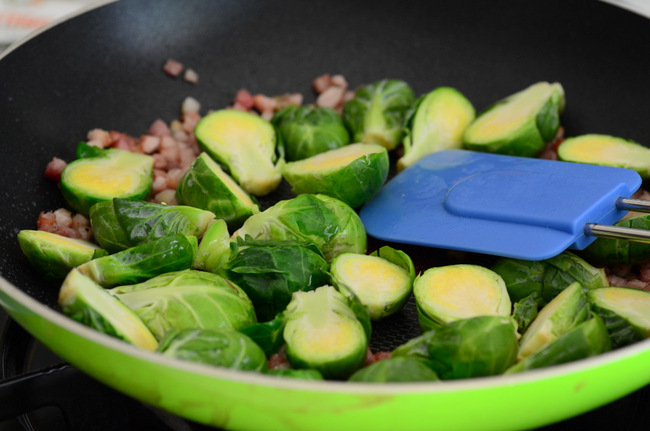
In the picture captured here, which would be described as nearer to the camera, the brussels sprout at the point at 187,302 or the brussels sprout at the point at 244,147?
the brussels sprout at the point at 187,302

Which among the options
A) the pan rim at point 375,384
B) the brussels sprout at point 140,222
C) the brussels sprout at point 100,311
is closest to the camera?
the pan rim at point 375,384

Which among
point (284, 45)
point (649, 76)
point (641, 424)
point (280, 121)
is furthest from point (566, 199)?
point (284, 45)

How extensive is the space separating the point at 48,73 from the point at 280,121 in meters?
0.79

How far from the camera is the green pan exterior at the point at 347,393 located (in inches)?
42.3

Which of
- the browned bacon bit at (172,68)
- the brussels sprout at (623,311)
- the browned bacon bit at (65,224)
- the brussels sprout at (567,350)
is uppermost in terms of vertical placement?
the browned bacon bit at (172,68)

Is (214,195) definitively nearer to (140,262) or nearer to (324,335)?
(140,262)

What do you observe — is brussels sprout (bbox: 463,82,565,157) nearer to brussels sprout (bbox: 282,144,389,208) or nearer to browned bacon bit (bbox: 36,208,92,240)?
brussels sprout (bbox: 282,144,389,208)

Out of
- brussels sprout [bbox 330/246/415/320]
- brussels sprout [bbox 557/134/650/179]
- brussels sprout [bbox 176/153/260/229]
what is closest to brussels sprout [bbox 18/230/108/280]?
brussels sprout [bbox 176/153/260/229]

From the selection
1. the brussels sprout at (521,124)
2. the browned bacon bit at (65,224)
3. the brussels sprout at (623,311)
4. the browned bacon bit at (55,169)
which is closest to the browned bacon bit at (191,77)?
the browned bacon bit at (55,169)

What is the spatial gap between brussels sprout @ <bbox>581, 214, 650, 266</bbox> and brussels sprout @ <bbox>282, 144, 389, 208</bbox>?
0.64 m

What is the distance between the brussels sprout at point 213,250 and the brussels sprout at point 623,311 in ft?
3.02

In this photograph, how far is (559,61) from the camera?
2551 millimetres

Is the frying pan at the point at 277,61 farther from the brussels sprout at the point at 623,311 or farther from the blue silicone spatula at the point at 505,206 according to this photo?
the brussels sprout at the point at 623,311

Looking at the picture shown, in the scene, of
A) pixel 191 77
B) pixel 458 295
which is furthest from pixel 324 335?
pixel 191 77
